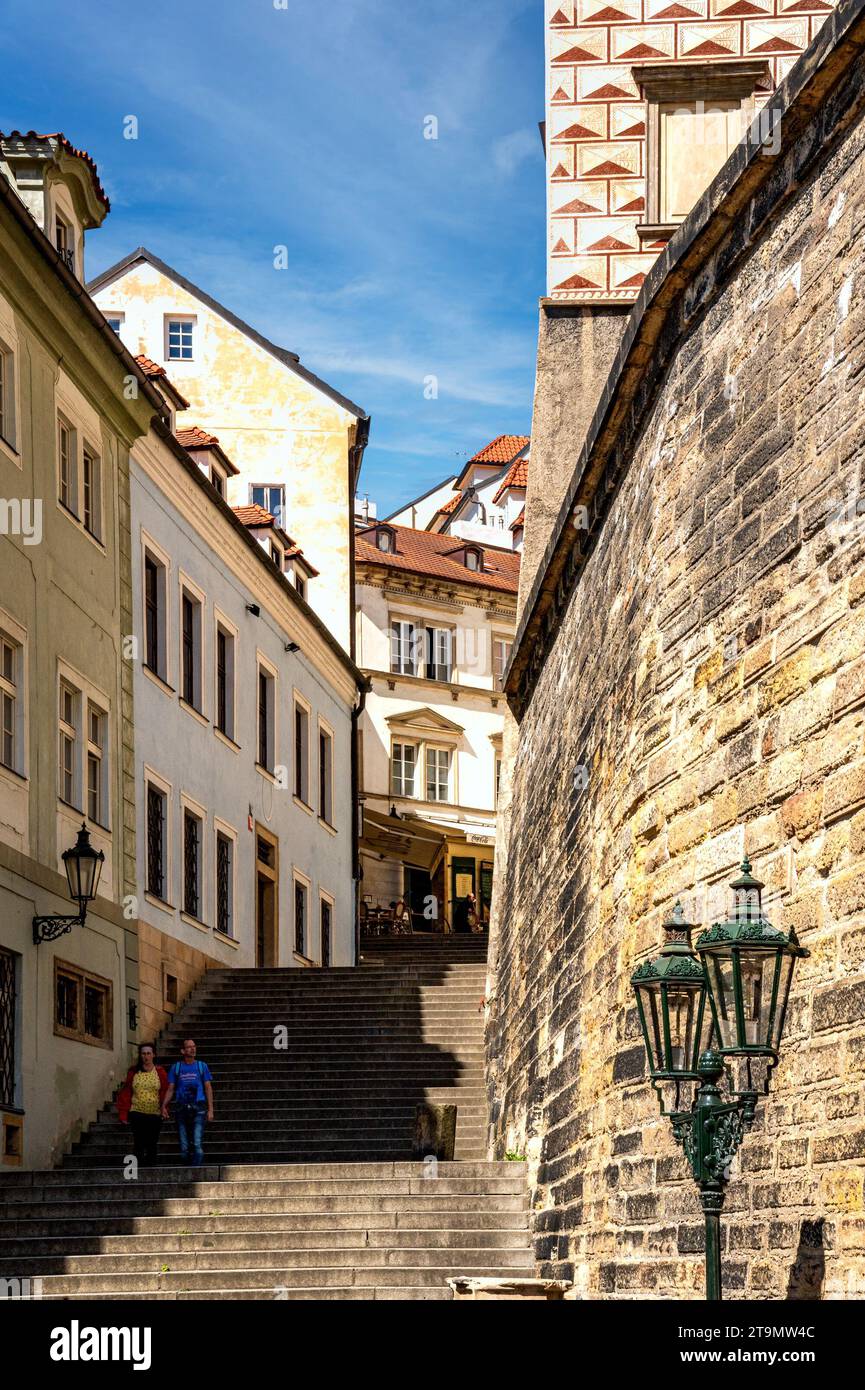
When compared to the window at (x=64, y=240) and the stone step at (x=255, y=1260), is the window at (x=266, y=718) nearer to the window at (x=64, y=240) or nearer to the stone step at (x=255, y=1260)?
the window at (x=64, y=240)

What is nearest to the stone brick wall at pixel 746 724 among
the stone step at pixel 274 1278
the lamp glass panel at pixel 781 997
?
the lamp glass panel at pixel 781 997

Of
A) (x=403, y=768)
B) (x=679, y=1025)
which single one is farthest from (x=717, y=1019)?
(x=403, y=768)

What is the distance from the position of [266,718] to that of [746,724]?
2467 cm

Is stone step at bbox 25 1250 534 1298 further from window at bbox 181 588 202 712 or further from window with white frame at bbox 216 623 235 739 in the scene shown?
window with white frame at bbox 216 623 235 739

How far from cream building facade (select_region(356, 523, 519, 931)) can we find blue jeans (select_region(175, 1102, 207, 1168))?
30.3m

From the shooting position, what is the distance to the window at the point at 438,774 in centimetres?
5359

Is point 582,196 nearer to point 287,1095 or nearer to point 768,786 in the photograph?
point 287,1095

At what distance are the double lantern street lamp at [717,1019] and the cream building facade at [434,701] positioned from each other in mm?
42523

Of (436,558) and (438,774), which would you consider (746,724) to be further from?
(436,558)

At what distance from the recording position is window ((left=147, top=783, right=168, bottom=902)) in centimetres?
2519

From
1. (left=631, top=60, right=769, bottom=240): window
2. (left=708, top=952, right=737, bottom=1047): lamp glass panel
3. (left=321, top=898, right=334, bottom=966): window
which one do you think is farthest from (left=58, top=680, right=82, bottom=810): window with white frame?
(left=708, top=952, right=737, bottom=1047): lamp glass panel
